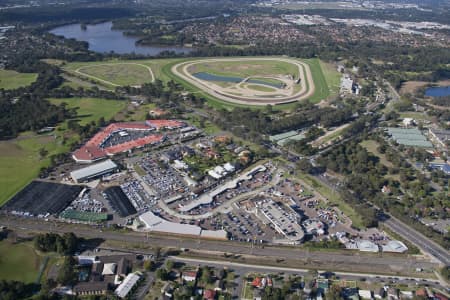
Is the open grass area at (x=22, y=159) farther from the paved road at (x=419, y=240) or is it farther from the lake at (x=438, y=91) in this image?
the lake at (x=438, y=91)

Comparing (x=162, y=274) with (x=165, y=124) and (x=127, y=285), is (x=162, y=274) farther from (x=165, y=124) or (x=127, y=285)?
(x=165, y=124)

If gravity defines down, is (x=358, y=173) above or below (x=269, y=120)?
below

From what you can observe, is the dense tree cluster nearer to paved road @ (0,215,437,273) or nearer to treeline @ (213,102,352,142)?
paved road @ (0,215,437,273)

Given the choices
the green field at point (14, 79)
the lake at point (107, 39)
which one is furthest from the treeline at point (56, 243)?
the lake at point (107, 39)

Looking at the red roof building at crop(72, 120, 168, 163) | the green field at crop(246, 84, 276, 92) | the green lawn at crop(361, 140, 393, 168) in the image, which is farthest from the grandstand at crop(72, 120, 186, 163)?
the green lawn at crop(361, 140, 393, 168)

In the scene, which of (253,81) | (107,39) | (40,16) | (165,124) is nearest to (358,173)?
(165,124)

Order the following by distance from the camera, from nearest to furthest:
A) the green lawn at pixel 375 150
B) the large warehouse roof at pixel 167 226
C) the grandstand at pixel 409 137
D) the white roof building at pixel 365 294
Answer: the white roof building at pixel 365 294 → the large warehouse roof at pixel 167 226 → the green lawn at pixel 375 150 → the grandstand at pixel 409 137

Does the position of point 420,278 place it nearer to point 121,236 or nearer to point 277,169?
point 277,169
